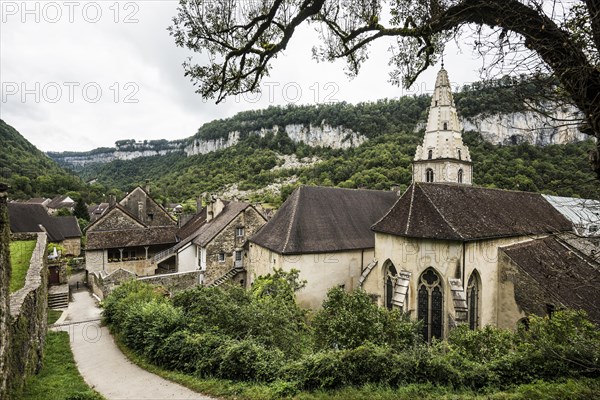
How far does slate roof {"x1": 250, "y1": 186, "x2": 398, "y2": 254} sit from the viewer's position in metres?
20.5

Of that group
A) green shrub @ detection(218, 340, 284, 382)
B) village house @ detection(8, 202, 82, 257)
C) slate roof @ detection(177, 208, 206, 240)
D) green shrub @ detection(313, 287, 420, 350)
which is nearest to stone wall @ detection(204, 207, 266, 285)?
slate roof @ detection(177, 208, 206, 240)

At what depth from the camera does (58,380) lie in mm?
9680

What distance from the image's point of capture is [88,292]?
26.0m

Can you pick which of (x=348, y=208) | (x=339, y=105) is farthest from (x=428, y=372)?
(x=339, y=105)

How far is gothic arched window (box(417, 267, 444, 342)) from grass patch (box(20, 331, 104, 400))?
13.2 m

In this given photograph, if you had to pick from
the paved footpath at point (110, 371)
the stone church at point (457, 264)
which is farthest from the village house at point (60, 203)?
the stone church at point (457, 264)

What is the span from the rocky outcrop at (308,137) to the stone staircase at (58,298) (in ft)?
355

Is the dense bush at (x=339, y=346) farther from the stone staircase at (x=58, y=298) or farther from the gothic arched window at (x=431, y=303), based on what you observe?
the stone staircase at (x=58, y=298)

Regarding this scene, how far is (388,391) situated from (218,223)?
23.0 meters

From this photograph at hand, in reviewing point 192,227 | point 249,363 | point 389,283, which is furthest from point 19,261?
point 192,227

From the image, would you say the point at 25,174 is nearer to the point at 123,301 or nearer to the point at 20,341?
the point at 123,301

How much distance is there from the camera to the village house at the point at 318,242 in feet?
65.8

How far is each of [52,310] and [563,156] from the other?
26.2 meters

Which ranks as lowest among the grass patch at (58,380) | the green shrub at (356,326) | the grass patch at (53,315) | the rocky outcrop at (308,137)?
the grass patch at (53,315)
